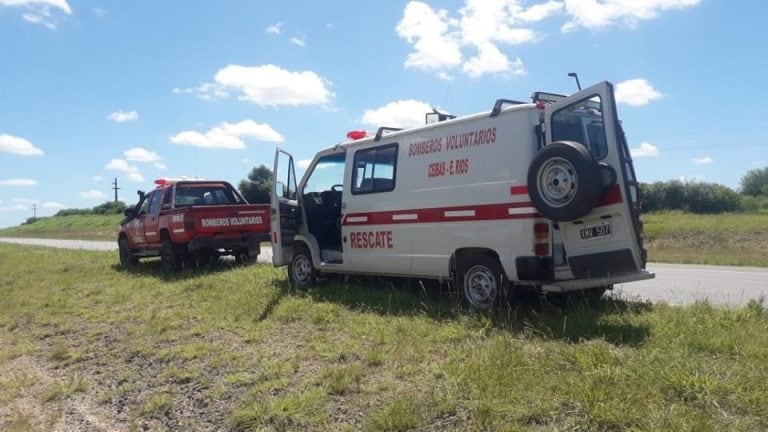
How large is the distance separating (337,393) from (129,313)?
17.2 ft

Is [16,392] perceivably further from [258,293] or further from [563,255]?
[563,255]

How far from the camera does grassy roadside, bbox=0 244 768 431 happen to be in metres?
3.79

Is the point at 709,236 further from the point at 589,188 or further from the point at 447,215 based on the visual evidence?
the point at 589,188

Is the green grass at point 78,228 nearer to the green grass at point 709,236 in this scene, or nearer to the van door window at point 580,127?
the green grass at point 709,236

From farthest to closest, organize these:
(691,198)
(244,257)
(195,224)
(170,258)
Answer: (691,198) < (244,257) < (170,258) < (195,224)

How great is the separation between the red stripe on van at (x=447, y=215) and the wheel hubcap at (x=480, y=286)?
1.97ft

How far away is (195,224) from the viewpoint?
11961mm

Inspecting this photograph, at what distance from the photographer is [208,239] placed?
12.0 m

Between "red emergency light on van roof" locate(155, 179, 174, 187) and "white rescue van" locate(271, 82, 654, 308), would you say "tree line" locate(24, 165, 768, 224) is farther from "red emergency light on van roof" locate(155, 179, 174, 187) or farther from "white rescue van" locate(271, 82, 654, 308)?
"white rescue van" locate(271, 82, 654, 308)

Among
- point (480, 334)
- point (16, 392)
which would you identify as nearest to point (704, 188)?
point (480, 334)

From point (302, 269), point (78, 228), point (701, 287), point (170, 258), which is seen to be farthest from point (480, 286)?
point (78, 228)

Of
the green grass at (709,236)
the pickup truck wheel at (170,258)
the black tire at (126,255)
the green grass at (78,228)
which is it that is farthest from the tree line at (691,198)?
Answer: the pickup truck wheel at (170,258)

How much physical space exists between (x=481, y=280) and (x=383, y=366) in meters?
2.08

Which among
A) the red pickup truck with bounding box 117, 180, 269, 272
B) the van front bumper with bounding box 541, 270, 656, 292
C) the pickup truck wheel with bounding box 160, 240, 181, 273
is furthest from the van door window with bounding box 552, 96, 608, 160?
the pickup truck wheel with bounding box 160, 240, 181, 273
